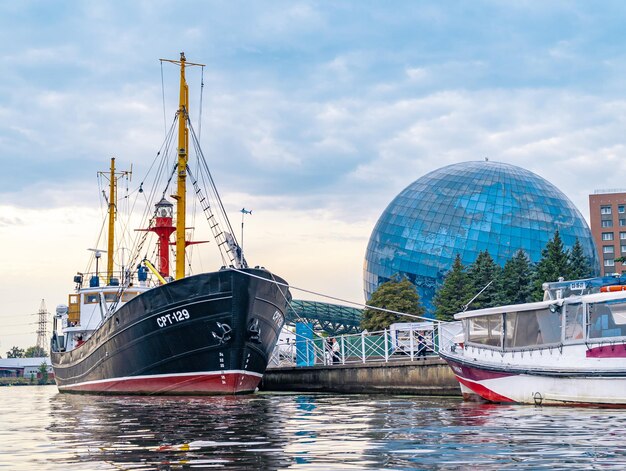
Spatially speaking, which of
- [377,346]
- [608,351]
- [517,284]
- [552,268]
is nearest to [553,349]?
[608,351]

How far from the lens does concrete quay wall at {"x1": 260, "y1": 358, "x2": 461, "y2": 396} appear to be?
28.7m

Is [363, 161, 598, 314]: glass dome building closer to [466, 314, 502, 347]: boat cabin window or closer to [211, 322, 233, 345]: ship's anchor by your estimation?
[211, 322, 233, 345]: ship's anchor

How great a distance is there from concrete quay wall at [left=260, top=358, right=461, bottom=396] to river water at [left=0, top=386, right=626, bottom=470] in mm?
8613

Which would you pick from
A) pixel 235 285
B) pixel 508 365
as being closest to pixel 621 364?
pixel 508 365

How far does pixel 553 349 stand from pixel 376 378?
1208 centimetres

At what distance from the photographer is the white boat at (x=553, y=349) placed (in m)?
19.6

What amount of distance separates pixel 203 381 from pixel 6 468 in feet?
70.5

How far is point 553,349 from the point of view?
2086 cm

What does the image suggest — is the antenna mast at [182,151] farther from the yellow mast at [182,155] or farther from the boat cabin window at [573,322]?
the boat cabin window at [573,322]

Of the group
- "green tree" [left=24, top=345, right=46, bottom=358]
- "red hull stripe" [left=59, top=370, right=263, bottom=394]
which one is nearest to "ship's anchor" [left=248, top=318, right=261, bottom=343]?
"red hull stripe" [left=59, top=370, right=263, bottom=394]

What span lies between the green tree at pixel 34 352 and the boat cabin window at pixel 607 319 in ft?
541

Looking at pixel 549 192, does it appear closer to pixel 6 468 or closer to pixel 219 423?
pixel 219 423

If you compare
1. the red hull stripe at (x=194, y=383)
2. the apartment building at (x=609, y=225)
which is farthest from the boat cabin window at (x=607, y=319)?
the apartment building at (x=609, y=225)

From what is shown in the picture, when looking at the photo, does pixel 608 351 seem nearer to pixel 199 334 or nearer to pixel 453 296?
pixel 199 334
